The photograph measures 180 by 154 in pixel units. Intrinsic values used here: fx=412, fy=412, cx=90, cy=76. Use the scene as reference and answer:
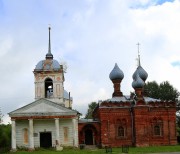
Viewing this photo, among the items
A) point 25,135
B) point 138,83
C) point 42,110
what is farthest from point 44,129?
point 138,83

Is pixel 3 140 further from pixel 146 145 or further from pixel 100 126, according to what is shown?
pixel 146 145

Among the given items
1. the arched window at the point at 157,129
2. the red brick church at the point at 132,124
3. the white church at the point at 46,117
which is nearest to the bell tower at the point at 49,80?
the white church at the point at 46,117

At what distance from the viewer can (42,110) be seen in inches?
1700

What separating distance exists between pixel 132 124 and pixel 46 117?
9933mm

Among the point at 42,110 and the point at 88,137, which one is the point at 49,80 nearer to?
the point at 42,110

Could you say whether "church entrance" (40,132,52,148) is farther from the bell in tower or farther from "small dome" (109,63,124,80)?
"small dome" (109,63,124,80)

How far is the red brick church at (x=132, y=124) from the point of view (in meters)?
45.6

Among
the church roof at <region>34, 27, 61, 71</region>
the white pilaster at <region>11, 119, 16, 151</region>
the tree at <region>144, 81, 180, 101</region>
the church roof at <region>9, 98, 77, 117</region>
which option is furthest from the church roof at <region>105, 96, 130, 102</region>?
the tree at <region>144, 81, 180, 101</region>

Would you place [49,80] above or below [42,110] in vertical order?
above

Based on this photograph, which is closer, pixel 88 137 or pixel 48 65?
pixel 88 137

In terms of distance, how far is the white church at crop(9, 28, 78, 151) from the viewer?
141 ft

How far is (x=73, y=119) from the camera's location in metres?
43.3

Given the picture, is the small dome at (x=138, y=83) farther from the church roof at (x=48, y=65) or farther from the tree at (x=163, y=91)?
the tree at (x=163, y=91)

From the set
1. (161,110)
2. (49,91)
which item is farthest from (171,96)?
(49,91)
